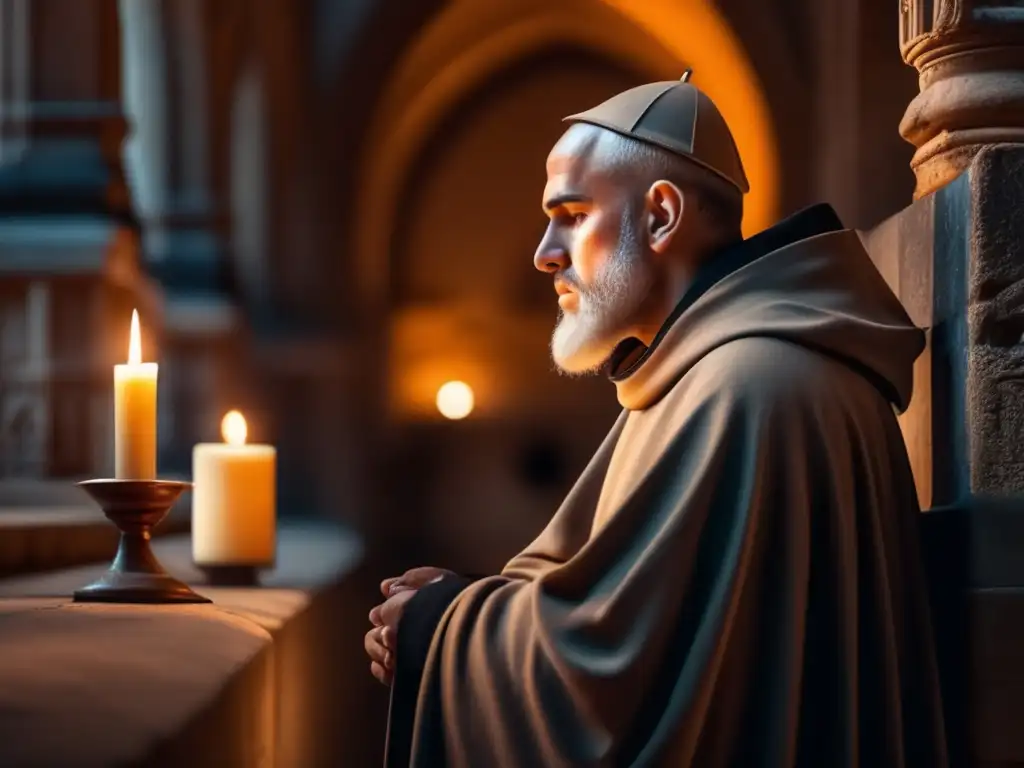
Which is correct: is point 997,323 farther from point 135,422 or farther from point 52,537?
point 52,537

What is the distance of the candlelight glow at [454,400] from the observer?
40.9 feet

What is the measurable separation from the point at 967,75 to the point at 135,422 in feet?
4.43

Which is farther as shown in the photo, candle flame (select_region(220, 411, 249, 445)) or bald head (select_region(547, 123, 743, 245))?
candle flame (select_region(220, 411, 249, 445))

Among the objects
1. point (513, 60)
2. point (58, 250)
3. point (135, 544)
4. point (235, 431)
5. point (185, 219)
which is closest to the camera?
point (135, 544)

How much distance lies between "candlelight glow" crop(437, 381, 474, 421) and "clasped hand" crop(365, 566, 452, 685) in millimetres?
9994

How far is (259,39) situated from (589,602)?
8.82 m

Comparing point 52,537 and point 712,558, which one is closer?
point 712,558

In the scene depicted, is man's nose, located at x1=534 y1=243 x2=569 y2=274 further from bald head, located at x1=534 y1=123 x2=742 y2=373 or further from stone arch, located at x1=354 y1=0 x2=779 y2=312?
stone arch, located at x1=354 y1=0 x2=779 y2=312

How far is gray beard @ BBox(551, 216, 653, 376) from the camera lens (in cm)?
250

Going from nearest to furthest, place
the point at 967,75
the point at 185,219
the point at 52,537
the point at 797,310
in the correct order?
1. the point at 797,310
2. the point at 967,75
3. the point at 52,537
4. the point at 185,219

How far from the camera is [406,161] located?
12477mm

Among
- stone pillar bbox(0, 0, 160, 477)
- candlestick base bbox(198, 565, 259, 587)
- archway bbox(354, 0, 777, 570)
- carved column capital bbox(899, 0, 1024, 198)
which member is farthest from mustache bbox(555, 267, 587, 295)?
archway bbox(354, 0, 777, 570)

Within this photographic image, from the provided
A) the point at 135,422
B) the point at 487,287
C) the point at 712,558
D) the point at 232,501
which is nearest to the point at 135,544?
the point at 135,422

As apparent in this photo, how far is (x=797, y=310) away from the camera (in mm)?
2332
